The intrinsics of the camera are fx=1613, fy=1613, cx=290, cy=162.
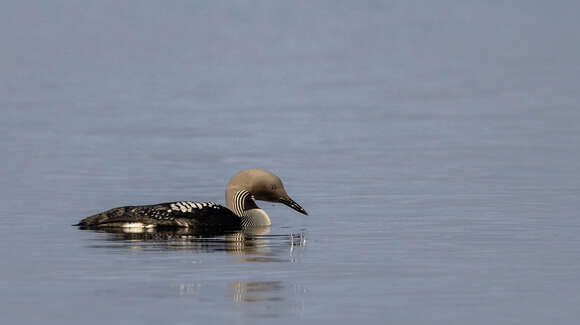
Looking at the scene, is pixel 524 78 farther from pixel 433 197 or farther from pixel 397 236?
pixel 397 236

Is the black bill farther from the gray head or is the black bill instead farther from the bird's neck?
the bird's neck

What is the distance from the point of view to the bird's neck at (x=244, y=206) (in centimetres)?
1698

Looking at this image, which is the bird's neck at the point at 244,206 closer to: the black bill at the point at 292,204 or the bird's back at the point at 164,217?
the black bill at the point at 292,204

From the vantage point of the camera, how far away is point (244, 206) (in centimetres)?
1712

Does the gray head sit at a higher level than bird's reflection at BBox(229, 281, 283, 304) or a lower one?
higher

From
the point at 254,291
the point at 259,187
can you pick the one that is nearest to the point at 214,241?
the point at 259,187

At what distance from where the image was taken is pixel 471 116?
34719 mm

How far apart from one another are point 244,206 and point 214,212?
29.4 inches

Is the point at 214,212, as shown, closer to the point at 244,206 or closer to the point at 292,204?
the point at 244,206

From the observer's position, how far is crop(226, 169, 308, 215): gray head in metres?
17.2

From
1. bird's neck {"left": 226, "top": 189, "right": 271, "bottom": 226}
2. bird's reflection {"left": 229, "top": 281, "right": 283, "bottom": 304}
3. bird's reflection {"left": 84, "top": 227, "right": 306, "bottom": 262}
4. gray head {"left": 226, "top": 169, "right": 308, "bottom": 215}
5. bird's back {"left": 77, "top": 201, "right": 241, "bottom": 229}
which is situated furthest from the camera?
gray head {"left": 226, "top": 169, "right": 308, "bottom": 215}

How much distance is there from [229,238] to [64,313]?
504 centimetres

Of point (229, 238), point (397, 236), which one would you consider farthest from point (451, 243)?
point (229, 238)

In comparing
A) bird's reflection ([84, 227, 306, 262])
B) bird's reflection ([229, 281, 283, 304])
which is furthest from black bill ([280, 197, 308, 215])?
bird's reflection ([229, 281, 283, 304])
